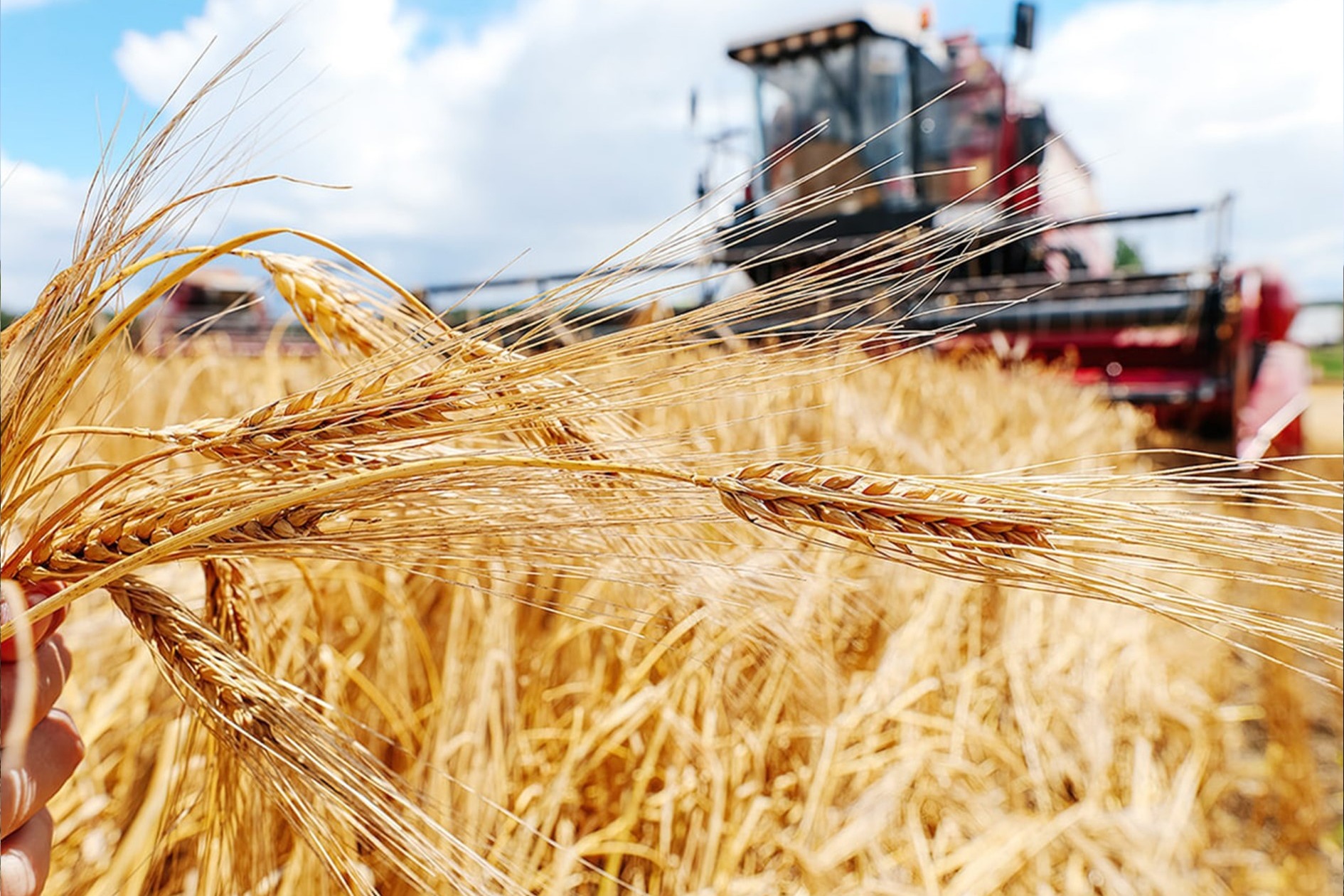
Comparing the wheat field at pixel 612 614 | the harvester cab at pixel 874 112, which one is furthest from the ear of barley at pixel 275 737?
the harvester cab at pixel 874 112

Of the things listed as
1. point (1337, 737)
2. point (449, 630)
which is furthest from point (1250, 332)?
point (449, 630)

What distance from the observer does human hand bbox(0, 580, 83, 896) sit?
446mm

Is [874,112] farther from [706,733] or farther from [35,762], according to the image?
[35,762]

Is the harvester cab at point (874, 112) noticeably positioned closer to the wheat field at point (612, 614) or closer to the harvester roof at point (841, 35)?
the harvester roof at point (841, 35)

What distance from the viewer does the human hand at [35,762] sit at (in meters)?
0.45

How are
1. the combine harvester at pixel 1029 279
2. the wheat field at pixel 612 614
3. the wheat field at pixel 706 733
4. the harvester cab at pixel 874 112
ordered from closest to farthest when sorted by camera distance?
the wheat field at pixel 612 614 < the wheat field at pixel 706 733 < the combine harvester at pixel 1029 279 < the harvester cab at pixel 874 112

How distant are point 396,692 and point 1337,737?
255cm

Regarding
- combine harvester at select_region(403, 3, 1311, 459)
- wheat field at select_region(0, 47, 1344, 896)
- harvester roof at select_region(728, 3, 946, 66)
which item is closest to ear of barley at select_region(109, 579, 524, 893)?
wheat field at select_region(0, 47, 1344, 896)

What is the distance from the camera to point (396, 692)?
3.15 feet

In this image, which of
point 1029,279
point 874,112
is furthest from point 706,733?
point 874,112

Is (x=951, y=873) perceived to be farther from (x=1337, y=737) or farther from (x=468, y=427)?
(x=1337, y=737)

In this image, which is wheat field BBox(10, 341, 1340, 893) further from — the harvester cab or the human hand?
the harvester cab

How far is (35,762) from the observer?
0.47 metres

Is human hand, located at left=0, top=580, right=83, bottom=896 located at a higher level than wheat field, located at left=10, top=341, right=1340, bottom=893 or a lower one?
higher
